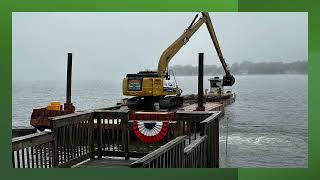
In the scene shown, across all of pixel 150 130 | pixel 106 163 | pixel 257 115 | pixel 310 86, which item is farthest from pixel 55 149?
pixel 257 115

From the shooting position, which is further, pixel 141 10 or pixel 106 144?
pixel 106 144

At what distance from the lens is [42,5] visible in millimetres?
4680

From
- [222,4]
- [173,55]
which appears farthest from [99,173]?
[173,55]

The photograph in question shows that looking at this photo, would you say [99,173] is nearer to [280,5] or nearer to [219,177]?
[219,177]

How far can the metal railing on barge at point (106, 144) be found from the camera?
12.4 feet

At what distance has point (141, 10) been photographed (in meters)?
4.75

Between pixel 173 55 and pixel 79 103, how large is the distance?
22.0ft

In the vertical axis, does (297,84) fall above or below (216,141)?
above

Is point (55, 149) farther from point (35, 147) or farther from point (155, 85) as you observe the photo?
point (155, 85)

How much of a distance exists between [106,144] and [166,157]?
2118mm

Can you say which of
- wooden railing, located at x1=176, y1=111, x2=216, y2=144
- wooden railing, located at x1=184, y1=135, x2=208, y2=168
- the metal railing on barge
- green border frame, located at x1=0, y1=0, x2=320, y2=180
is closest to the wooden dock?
the metal railing on barge

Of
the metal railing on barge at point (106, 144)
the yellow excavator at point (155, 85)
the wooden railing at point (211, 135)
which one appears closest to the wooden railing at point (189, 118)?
the metal railing on barge at point (106, 144)

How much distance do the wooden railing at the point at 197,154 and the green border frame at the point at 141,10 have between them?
13 cm

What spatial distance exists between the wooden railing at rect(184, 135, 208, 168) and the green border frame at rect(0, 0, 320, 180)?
0.44 feet
